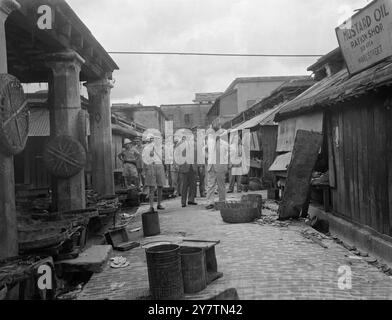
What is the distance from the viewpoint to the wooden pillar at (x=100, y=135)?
A: 12.9 metres

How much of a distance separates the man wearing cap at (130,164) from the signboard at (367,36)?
435 inches

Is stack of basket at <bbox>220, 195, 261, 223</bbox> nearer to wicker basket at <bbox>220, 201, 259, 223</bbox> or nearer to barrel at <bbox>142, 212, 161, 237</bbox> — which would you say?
wicker basket at <bbox>220, 201, 259, 223</bbox>

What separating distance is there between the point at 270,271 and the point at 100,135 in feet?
26.7

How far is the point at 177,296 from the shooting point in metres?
5.12

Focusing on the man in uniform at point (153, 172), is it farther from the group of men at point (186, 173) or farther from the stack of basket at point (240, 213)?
the stack of basket at point (240, 213)

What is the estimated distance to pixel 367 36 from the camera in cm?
718

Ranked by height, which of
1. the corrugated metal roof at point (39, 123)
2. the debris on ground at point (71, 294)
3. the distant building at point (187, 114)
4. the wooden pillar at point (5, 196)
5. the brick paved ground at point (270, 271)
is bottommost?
the debris on ground at point (71, 294)

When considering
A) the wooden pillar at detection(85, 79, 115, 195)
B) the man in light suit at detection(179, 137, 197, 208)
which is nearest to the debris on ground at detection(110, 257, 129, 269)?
the wooden pillar at detection(85, 79, 115, 195)

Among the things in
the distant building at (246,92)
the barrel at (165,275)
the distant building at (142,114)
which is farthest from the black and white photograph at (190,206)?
the distant building at (142,114)

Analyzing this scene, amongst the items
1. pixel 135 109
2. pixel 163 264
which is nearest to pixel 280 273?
pixel 163 264

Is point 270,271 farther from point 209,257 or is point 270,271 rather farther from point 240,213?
point 240,213

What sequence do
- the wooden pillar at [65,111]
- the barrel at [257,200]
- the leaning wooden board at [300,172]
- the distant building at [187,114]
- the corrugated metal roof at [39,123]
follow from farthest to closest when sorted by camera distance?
the distant building at [187,114] → the corrugated metal roof at [39,123] → the barrel at [257,200] → the leaning wooden board at [300,172] → the wooden pillar at [65,111]

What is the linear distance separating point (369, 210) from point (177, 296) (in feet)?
14.3

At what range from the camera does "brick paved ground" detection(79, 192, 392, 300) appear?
540 centimetres
